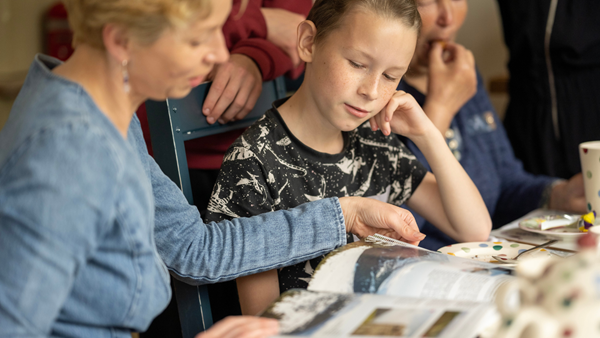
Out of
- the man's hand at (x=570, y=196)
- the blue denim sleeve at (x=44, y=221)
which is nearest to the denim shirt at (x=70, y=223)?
the blue denim sleeve at (x=44, y=221)

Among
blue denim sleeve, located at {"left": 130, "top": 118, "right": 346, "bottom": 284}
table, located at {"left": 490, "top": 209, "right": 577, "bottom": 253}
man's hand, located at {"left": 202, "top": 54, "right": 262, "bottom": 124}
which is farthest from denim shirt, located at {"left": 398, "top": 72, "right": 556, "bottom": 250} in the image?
blue denim sleeve, located at {"left": 130, "top": 118, "right": 346, "bottom": 284}

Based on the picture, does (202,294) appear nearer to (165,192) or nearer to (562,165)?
(165,192)

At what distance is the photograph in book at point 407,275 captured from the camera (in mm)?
556

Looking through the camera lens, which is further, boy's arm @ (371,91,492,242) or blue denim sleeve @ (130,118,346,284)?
boy's arm @ (371,91,492,242)

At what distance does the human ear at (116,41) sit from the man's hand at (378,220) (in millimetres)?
444

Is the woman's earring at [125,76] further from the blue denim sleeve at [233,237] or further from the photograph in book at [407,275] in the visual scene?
the photograph in book at [407,275]

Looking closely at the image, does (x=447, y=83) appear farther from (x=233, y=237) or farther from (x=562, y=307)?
(x=562, y=307)

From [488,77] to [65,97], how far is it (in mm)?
2640

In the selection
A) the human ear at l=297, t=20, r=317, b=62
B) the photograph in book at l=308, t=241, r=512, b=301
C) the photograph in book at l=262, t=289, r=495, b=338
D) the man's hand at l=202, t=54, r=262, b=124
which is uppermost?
the human ear at l=297, t=20, r=317, b=62

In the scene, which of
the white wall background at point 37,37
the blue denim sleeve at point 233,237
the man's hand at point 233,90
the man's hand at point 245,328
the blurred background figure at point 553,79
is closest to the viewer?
the man's hand at point 245,328

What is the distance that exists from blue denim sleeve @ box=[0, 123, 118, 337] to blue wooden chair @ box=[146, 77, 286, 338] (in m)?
0.39

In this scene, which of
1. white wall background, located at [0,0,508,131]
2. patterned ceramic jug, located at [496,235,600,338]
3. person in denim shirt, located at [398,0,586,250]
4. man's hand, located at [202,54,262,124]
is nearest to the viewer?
patterned ceramic jug, located at [496,235,600,338]

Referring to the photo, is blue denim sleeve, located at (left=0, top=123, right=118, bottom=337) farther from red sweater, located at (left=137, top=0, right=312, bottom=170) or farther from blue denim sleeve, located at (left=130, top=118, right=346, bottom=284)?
red sweater, located at (left=137, top=0, right=312, bottom=170)

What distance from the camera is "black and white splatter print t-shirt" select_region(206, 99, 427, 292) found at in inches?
33.2
